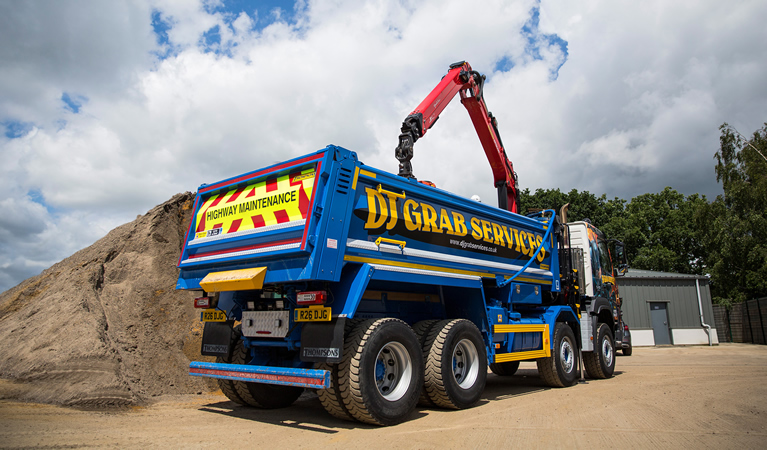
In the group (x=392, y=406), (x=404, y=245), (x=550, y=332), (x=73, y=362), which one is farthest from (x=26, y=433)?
(x=550, y=332)

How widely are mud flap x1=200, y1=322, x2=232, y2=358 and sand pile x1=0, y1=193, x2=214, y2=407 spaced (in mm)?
1525

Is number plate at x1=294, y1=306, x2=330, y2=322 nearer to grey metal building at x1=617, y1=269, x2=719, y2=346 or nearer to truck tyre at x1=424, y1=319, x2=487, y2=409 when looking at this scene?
truck tyre at x1=424, y1=319, x2=487, y2=409

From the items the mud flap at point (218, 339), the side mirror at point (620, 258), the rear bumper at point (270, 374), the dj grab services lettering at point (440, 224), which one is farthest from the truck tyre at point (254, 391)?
the side mirror at point (620, 258)

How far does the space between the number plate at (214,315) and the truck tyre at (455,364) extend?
282 cm

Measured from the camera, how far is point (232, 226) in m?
6.29

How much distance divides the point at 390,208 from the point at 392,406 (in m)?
2.38

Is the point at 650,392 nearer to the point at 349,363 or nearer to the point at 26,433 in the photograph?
the point at 349,363

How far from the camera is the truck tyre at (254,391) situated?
664 centimetres

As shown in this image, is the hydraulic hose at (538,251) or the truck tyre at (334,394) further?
the hydraulic hose at (538,251)

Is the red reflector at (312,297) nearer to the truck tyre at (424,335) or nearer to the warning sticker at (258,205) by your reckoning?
the warning sticker at (258,205)

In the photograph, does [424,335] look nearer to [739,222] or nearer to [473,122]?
[473,122]

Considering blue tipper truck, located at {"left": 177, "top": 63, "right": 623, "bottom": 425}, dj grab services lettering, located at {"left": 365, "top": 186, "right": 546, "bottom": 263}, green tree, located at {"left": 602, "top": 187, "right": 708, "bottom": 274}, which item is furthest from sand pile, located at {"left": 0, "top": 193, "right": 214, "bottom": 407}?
green tree, located at {"left": 602, "top": 187, "right": 708, "bottom": 274}

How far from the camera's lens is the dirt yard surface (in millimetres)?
4652

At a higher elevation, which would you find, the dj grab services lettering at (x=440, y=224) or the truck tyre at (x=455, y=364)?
the dj grab services lettering at (x=440, y=224)
